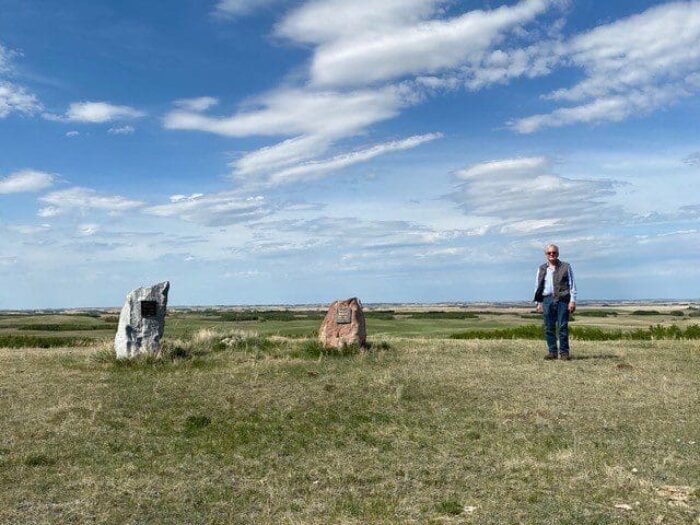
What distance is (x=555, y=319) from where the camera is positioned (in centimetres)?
1583

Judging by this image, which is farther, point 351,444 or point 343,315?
point 343,315

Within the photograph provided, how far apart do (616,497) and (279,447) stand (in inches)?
152

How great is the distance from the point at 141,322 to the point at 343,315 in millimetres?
5228

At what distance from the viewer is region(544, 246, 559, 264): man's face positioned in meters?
15.5

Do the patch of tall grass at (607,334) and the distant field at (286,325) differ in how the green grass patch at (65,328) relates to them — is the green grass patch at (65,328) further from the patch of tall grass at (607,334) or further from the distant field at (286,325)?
the patch of tall grass at (607,334)

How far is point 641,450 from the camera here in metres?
7.54

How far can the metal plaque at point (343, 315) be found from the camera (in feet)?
58.0

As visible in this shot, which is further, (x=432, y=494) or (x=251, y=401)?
(x=251, y=401)

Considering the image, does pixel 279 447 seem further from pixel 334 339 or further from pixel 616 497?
pixel 334 339

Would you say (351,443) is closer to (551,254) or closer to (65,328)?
(551,254)

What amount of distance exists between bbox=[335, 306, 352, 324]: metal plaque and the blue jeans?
5088 mm

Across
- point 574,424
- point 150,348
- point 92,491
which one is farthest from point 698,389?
point 150,348

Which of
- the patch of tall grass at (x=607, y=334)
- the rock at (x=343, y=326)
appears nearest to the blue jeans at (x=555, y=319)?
the rock at (x=343, y=326)

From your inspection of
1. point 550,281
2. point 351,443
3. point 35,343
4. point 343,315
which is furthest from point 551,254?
point 35,343
